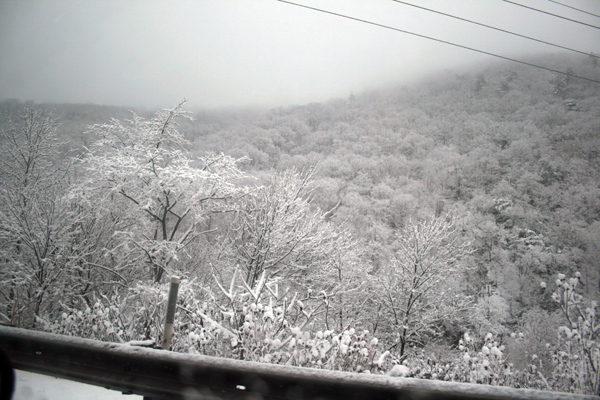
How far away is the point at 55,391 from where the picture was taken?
8.14 ft

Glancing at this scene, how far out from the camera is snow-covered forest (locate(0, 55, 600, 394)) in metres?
4.45

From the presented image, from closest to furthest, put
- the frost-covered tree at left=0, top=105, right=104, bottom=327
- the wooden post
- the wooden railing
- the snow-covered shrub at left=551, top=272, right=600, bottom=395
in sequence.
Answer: the wooden railing, the wooden post, the snow-covered shrub at left=551, top=272, right=600, bottom=395, the frost-covered tree at left=0, top=105, right=104, bottom=327

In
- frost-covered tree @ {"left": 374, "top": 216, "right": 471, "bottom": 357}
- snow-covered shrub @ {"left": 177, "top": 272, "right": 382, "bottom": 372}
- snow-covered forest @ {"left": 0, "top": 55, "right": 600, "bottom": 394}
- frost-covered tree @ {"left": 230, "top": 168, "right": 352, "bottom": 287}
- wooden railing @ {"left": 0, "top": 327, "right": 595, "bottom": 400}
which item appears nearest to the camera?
wooden railing @ {"left": 0, "top": 327, "right": 595, "bottom": 400}

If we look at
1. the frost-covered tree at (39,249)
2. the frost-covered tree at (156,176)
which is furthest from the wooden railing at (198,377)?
the frost-covered tree at (39,249)

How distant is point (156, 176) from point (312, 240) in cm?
594

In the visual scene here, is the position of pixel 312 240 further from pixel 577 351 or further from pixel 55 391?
pixel 55 391

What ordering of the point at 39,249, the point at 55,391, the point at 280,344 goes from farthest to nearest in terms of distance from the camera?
the point at 39,249 → the point at 280,344 → the point at 55,391

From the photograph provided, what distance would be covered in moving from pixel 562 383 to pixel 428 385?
149 inches

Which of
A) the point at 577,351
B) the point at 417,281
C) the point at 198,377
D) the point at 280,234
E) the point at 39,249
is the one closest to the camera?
the point at 198,377

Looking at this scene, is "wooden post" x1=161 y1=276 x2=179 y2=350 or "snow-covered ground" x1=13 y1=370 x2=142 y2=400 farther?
"wooden post" x1=161 y1=276 x2=179 y2=350

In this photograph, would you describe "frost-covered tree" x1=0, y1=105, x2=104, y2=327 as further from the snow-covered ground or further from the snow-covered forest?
the snow-covered ground

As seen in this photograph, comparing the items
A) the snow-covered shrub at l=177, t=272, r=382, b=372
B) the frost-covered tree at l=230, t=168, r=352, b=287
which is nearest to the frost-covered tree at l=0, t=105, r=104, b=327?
the frost-covered tree at l=230, t=168, r=352, b=287

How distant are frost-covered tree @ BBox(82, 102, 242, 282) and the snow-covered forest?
2.9 inches

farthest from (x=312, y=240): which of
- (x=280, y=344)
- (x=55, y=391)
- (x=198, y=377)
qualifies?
(x=198, y=377)
